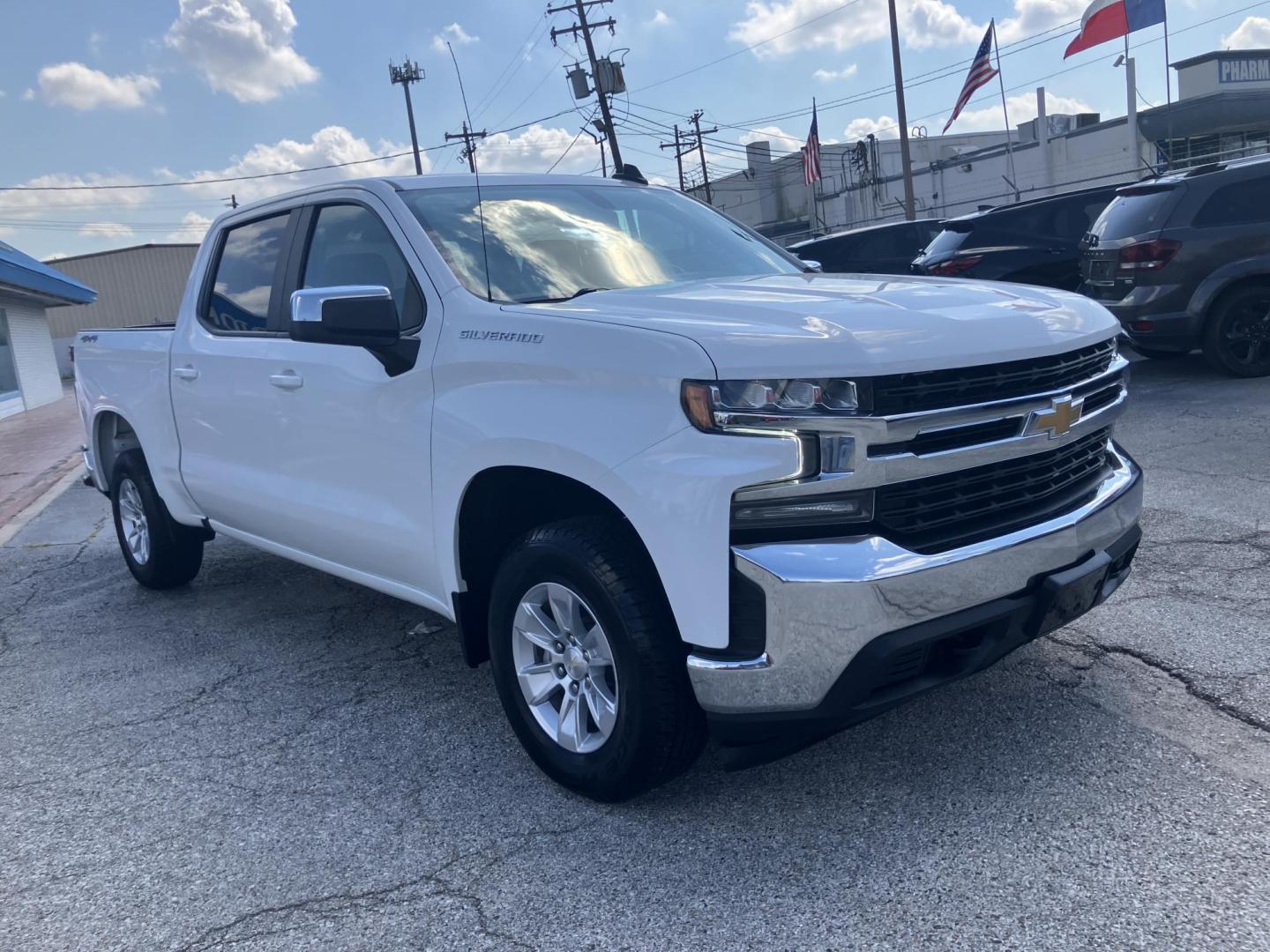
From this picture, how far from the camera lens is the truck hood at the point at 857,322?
9.21 ft

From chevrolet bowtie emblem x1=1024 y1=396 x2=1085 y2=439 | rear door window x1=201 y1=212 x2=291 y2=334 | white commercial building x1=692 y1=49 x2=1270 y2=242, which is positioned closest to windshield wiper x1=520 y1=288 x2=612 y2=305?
chevrolet bowtie emblem x1=1024 y1=396 x2=1085 y2=439

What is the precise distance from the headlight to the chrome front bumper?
31 centimetres

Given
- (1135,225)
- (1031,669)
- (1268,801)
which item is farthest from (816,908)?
(1135,225)

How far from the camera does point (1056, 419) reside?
315 centimetres

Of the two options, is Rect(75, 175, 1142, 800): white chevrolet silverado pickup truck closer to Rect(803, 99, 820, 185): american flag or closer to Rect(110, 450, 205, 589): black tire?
Rect(110, 450, 205, 589): black tire

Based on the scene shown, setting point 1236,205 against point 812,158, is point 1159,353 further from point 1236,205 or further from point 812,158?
point 812,158

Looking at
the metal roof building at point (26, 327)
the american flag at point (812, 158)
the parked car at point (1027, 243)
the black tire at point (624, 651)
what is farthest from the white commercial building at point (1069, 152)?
the black tire at point (624, 651)

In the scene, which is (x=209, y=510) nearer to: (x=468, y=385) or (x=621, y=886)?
(x=468, y=385)

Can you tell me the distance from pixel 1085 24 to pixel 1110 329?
2648 cm

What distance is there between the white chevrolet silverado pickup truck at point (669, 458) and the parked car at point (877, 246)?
37.9ft

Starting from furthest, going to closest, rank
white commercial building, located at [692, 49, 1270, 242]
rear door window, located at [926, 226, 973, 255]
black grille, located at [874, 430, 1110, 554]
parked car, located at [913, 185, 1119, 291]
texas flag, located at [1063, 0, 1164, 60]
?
white commercial building, located at [692, 49, 1270, 242] < texas flag, located at [1063, 0, 1164, 60] < rear door window, located at [926, 226, 973, 255] < parked car, located at [913, 185, 1119, 291] < black grille, located at [874, 430, 1110, 554]

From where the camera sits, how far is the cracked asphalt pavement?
2.74 metres

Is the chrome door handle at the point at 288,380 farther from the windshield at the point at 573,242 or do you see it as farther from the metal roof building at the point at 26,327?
the metal roof building at the point at 26,327

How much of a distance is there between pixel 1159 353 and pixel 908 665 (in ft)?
28.5
